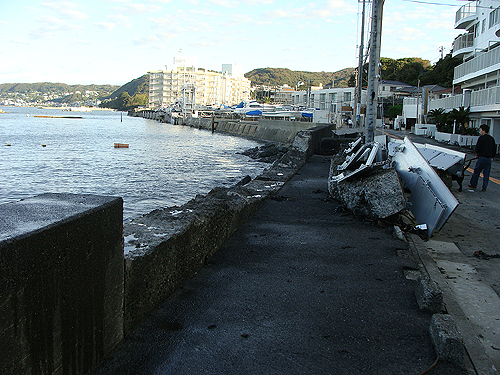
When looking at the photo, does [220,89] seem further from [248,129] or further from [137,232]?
[137,232]

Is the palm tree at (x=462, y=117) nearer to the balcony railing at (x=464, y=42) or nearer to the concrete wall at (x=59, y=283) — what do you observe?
the balcony railing at (x=464, y=42)

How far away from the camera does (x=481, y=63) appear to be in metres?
32.2

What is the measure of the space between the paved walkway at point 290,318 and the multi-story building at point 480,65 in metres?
26.2

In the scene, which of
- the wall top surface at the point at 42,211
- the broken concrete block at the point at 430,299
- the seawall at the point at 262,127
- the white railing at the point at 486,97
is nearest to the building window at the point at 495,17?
the white railing at the point at 486,97

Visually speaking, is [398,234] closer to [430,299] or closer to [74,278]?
[430,299]

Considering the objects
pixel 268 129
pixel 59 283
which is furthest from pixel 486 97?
pixel 59 283

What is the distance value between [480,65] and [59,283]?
119ft

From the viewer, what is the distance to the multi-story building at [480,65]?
2942 centimetres

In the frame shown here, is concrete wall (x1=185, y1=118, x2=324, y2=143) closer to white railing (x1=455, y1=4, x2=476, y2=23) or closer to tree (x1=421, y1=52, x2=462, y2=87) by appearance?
white railing (x1=455, y1=4, x2=476, y2=23)

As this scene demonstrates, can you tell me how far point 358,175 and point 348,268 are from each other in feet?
10.1

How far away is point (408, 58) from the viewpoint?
112875 millimetres

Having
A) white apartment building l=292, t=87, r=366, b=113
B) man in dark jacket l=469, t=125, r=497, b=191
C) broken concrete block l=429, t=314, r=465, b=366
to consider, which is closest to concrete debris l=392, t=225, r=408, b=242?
broken concrete block l=429, t=314, r=465, b=366

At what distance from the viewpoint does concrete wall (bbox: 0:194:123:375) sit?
2.07 meters

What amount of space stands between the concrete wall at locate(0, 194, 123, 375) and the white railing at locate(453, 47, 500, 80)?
106 feet
